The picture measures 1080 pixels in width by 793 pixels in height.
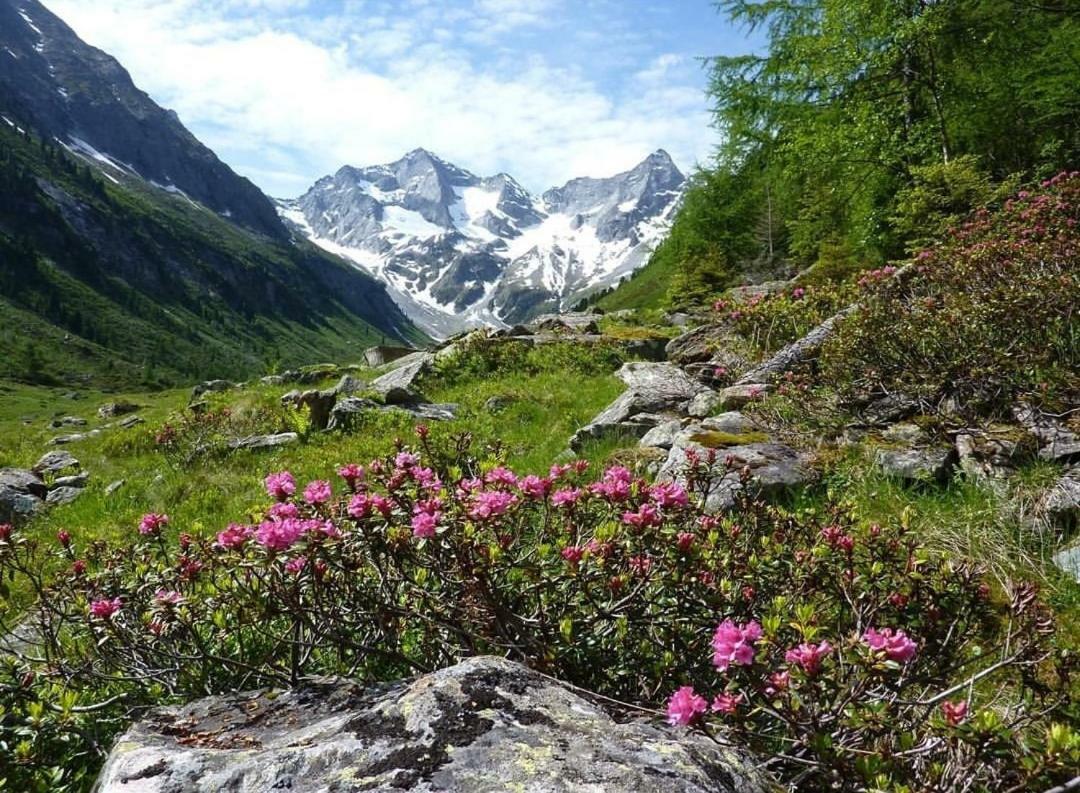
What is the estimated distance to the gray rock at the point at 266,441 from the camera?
1195 cm

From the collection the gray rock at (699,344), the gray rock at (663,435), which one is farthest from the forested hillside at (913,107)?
the gray rock at (663,435)

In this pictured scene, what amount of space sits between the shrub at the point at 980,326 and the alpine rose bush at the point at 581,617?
3.63m

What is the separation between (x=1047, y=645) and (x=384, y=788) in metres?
3.29

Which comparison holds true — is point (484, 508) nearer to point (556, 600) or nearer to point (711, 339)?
point (556, 600)

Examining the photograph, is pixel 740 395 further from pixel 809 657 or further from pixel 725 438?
pixel 809 657

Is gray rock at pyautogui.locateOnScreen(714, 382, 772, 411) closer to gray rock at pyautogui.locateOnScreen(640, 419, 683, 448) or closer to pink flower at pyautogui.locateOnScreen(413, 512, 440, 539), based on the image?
gray rock at pyautogui.locateOnScreen(640, 419, 683, 448)

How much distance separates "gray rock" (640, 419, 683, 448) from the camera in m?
7.88

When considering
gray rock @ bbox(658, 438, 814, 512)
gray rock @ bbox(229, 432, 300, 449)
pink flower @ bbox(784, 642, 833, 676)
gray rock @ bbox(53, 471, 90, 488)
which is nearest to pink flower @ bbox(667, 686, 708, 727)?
pink flower @ bbox(784, 642, 833, 676)

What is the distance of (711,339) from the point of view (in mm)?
14219

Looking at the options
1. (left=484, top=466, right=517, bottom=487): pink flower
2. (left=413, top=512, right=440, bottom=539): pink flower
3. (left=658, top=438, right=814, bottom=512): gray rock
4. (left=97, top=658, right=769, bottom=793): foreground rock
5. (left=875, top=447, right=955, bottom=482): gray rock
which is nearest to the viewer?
(left=97, top=658, right=769, bottom=793): foreground rock

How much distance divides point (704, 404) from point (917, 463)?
3915 mm

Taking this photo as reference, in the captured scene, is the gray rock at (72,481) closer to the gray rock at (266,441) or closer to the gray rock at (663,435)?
the gray rock at (266,441)

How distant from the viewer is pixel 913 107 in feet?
64.2

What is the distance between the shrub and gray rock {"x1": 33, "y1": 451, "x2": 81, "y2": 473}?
13.9m
